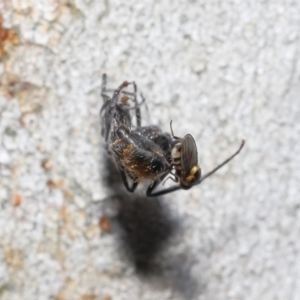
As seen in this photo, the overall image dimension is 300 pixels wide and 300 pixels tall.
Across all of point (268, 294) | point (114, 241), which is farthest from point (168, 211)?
point (268, 294)

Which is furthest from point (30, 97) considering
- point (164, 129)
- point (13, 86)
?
point (164, 129)

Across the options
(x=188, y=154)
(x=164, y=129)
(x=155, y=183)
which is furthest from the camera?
(x=164, y=129)

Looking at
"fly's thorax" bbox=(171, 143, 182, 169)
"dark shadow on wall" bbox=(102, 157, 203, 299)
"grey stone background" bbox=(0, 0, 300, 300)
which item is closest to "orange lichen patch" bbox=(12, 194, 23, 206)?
"grey stone background" bbox=(0, 0, 300, 300)

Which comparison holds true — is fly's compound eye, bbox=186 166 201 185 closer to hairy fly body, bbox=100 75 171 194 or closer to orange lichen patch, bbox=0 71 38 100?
hairy fly body, bbox=100 75 171 194

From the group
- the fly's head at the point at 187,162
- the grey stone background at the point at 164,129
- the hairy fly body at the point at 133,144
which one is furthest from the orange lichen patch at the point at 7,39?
the fly's head at the point at 187,162

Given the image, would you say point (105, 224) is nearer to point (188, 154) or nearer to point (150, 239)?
point (150, 239)

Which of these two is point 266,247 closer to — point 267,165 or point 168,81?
point 267,165
